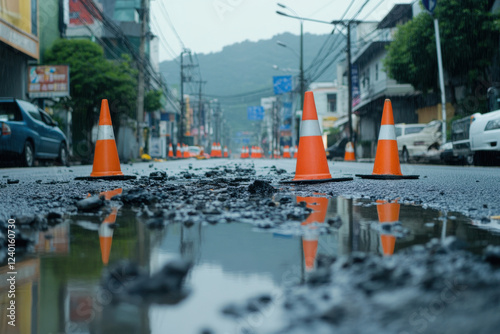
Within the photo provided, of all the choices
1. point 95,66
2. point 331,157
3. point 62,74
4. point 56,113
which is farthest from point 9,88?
point 331,157

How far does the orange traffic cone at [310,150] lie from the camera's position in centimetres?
671

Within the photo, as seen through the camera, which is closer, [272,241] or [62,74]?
[272,241]

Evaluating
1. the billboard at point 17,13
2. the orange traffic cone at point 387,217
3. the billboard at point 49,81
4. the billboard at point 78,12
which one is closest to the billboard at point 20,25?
the billboard at point 17,13

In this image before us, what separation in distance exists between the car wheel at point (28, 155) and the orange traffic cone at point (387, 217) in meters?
11.1

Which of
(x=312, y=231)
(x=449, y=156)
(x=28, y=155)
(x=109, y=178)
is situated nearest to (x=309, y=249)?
(x=312, y=231)

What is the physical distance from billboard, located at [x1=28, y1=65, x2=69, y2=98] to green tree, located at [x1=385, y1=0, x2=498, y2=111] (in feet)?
50.0

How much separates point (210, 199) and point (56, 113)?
2673 cm

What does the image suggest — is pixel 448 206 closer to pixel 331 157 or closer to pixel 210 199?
pixel 210 199

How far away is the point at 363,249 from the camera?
8.40 ft

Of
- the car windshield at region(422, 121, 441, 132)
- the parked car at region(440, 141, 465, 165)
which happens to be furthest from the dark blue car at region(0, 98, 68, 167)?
the car windshield at region(422, 121, 441, 132)

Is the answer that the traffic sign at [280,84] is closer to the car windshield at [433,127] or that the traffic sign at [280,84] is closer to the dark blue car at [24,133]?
the car windshield at [433,127]

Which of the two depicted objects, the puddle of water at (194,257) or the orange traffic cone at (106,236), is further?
the orange traffic cone at (106,236)

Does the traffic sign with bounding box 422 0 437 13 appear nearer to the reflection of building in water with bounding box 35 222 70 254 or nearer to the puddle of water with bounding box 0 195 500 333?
the puddle of water with bounding box 0 195 500 333

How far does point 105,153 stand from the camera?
26.9 feet
